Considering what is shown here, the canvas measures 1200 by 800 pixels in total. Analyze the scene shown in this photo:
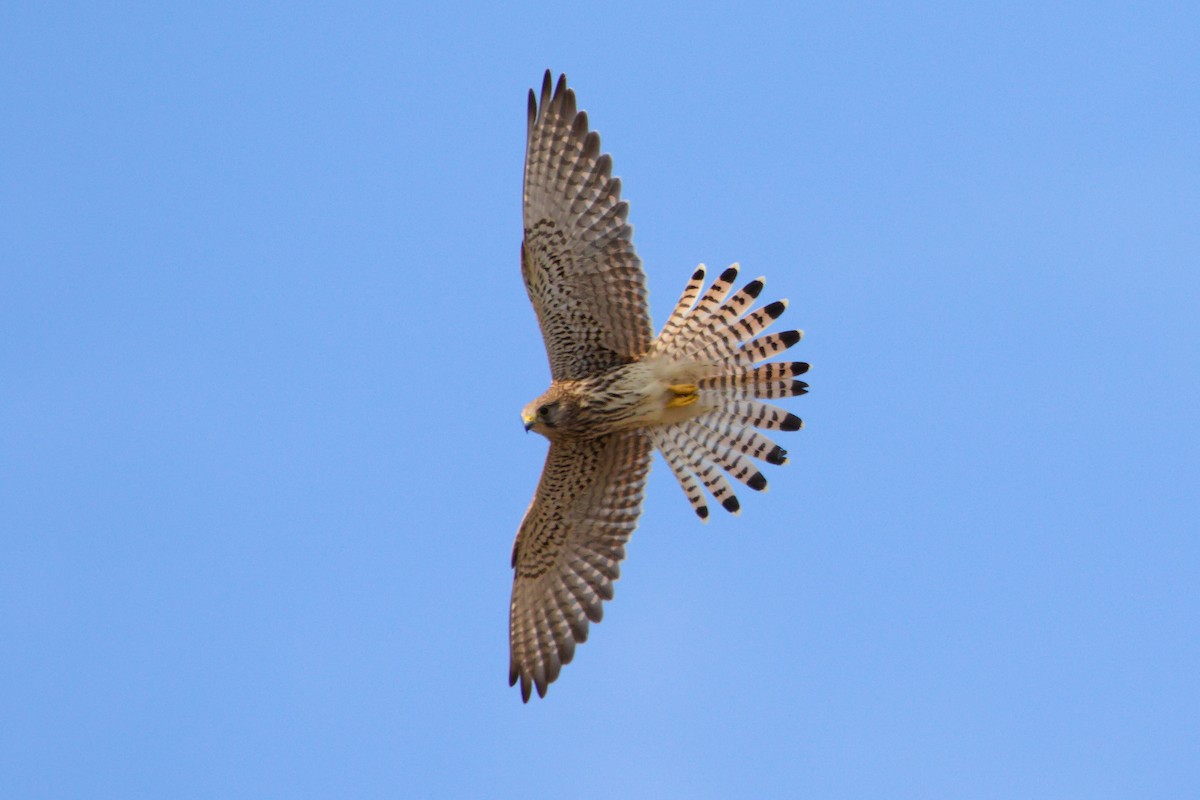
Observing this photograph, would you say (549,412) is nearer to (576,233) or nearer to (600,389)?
(600,389)

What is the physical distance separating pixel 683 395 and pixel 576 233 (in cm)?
143

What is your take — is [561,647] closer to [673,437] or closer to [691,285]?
[673,437]

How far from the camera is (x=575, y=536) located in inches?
535

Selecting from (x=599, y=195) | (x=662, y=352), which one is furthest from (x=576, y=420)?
(x=599, y=195)

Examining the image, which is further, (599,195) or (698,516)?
(698,516)

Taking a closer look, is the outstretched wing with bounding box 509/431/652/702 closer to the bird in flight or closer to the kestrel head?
the bird in flight

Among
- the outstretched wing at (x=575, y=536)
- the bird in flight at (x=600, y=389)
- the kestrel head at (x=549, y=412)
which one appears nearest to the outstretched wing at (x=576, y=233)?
the bird in flight at (x=600, y=389)

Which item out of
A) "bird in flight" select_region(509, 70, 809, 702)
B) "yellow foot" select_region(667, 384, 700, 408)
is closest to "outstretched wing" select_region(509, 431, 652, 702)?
"bird in flight" select_region(509, 70, 809, 702)

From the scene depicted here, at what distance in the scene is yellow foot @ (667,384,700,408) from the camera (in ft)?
42.9

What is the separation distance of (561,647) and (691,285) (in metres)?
2.78

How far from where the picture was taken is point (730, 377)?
13.0 metres

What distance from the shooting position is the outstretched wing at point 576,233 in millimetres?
12516

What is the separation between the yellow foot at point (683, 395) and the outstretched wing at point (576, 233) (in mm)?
396

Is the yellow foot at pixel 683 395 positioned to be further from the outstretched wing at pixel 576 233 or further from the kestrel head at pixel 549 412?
the kestrel head at pixel 549 412
